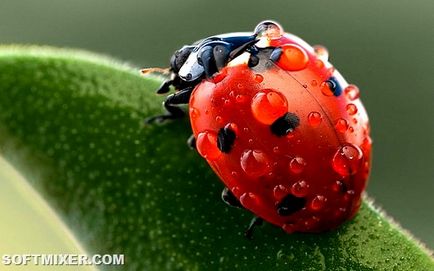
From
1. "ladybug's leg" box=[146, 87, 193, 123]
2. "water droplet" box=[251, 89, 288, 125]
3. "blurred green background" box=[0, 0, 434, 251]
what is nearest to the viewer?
"water droplet" box=[251, 89, 288, 125]

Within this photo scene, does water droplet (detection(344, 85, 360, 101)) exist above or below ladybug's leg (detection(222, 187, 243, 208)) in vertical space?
above

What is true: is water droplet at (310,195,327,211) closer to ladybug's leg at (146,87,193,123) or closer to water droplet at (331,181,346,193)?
water droplet at (331,181,346,193)

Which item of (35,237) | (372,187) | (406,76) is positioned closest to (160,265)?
(35,237)

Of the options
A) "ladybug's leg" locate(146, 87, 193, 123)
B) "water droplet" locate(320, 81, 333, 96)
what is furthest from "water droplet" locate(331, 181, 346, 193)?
"ladybug's leg" locate(146, 87, 193, 123)

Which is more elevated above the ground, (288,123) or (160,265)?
(288,123)

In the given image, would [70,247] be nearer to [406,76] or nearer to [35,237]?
[35,237]

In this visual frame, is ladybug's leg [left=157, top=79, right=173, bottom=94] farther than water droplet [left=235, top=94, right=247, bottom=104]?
Yes
